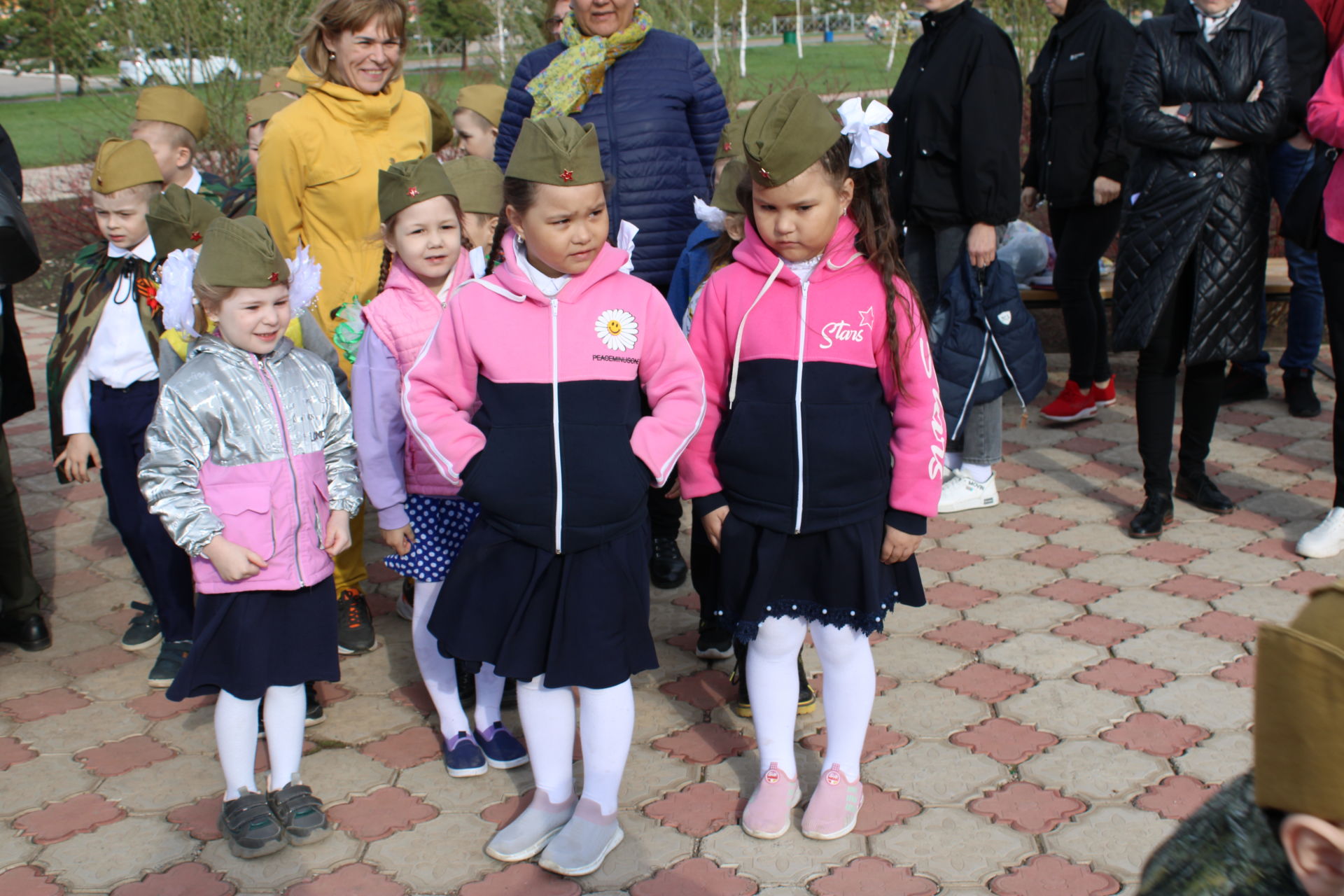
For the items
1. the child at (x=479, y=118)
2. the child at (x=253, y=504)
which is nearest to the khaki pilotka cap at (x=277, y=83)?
the child at (x=479, y=118)

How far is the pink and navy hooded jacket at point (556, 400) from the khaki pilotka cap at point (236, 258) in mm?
449

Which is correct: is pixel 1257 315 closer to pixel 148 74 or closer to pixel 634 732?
pixel 634 732

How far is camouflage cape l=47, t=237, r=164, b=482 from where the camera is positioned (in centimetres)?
370

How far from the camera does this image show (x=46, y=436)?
260 inches

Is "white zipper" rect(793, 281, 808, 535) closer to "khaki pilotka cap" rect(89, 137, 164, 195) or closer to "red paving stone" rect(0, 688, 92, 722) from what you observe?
"khaki pilotka cap" rect(89, 137, 164, 195)

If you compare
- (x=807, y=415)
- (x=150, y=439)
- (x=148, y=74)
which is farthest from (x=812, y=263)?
(x=148, y=74)

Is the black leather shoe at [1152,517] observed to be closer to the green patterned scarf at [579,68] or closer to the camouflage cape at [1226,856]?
the green patterned scarf at [579,68]

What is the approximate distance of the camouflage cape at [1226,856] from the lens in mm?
1292

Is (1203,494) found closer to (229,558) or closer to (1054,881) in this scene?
(1054,881)

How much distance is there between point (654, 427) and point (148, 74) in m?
11.0

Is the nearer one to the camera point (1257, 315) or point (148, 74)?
point (1257, 315)

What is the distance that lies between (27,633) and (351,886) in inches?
80.0

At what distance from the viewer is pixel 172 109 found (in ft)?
14.4

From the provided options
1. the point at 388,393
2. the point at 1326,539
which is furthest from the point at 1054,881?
the point at 1326,539
